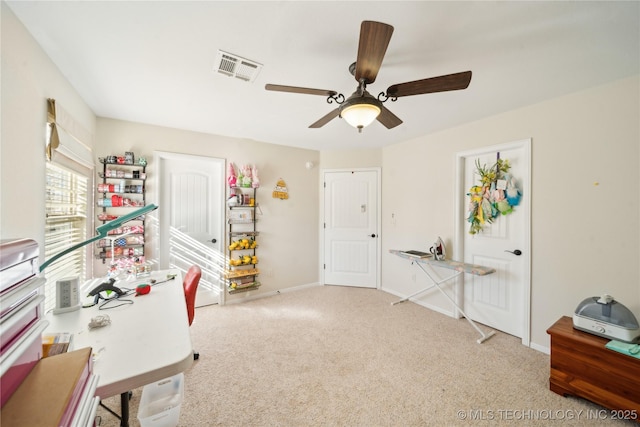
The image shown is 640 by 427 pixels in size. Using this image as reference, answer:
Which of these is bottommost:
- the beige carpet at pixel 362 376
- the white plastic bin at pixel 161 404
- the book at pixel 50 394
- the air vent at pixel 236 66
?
the beige carpet at pixel 362 376

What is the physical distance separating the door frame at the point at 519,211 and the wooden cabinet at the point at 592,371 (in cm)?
55

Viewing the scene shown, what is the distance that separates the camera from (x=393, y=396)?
6.06 ft

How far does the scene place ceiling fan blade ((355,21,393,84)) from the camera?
1109 millimetres

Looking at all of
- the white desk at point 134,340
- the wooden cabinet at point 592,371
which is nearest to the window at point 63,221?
the white desk at point 134,340

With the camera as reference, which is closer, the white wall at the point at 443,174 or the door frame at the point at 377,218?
the white wall at the point at 443,174

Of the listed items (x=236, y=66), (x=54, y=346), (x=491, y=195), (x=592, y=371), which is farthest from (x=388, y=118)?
(x=592, y=371)

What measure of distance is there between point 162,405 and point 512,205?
137 inches

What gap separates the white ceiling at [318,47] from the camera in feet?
4.42

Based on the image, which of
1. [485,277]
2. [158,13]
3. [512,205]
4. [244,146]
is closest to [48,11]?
[158,13]

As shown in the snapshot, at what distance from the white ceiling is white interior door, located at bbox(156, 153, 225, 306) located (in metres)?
0.93

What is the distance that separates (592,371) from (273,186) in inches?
148

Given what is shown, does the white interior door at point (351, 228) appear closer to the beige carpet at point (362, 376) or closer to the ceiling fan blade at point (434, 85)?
the beige carpet at point (362, 376)

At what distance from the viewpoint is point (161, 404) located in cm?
159

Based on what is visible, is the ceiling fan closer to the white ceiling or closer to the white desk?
the white ceiling
